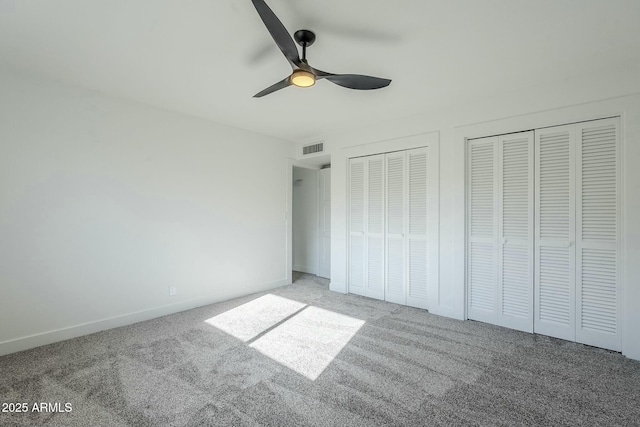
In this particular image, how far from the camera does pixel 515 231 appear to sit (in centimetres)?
321

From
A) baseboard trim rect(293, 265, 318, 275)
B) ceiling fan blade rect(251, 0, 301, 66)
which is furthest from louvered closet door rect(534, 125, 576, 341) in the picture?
baseboard trim rect(293, 265, 318, 275)

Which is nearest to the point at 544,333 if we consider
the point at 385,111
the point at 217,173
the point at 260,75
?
the point at 385,111

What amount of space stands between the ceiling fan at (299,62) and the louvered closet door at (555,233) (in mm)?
1957

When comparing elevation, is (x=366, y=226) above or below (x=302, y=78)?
below

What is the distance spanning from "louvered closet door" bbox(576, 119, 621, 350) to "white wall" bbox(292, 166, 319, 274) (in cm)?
398

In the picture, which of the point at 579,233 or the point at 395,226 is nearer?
the point at 579,233

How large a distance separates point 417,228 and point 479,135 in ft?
4.28

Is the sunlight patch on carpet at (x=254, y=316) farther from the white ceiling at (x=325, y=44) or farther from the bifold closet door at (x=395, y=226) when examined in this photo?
the white ceiling at (x=325, y=44)

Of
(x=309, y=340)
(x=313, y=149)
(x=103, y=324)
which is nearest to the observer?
(x=309, y=340)

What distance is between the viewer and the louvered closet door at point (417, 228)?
12.6ft

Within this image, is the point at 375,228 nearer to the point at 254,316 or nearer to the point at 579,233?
the point at 254,316

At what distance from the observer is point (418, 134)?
3852 millimetres

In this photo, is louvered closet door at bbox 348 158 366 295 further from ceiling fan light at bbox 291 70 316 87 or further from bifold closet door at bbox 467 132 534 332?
ceiling fan light at bbox 291 70 316 87

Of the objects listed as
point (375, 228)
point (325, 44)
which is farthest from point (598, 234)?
point (325, 44)
